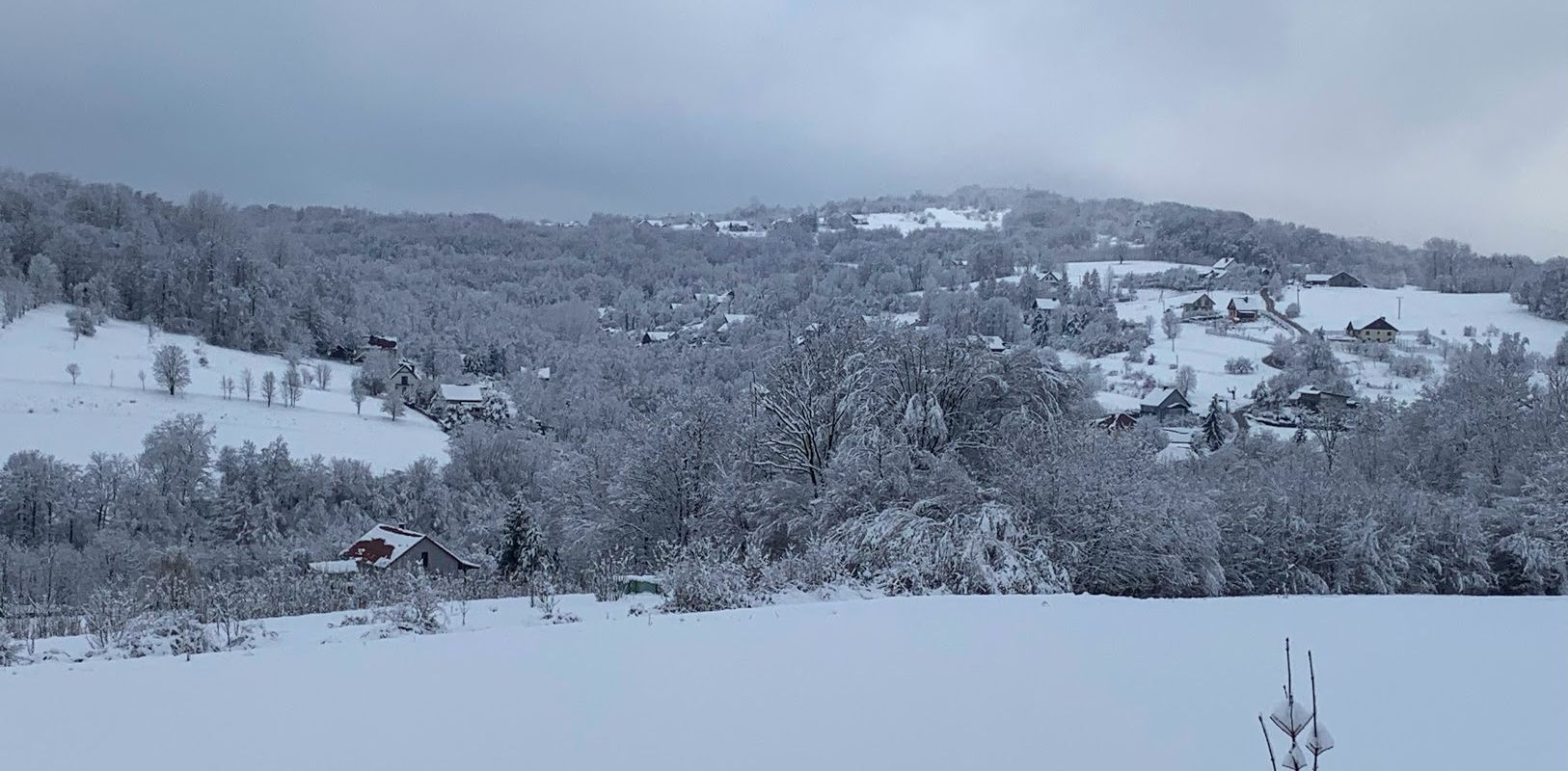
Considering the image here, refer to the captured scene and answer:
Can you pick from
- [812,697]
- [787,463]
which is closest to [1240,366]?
[787,463]

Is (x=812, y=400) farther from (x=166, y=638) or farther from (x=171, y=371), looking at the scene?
(x=171, y=371)

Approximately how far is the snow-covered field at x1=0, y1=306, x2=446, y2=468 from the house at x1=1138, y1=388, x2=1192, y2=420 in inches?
1282

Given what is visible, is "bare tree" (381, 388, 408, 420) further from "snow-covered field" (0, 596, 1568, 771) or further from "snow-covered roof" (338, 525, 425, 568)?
"snow-covered field" (0, 596, 1568, 771)

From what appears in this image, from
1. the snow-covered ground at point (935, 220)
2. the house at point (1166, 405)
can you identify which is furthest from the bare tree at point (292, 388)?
the snow-covered ground at point (935, 220)

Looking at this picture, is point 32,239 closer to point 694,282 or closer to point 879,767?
point 694,282

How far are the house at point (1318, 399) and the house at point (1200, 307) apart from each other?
71.6 ft

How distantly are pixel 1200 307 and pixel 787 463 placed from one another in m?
59.7

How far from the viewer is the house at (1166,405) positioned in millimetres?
42469

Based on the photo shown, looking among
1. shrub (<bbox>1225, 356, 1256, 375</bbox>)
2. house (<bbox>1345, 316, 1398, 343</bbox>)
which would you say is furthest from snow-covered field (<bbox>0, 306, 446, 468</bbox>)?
house (<bbox>1345, 316, 1398, 343</bbox>)

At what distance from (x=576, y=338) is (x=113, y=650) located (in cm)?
7348

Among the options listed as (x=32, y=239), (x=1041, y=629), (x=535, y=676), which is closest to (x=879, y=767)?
(x=535, y=676)

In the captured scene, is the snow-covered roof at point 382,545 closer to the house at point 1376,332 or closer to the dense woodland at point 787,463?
the dense woodland at point 787,463

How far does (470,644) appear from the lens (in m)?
5.42

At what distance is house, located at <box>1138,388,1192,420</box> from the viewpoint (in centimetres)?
4247
